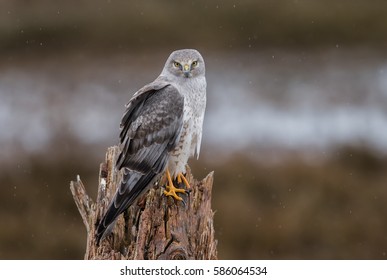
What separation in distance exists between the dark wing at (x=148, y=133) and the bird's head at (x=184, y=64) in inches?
5.0

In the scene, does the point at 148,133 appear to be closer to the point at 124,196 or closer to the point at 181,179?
the point at 181,179

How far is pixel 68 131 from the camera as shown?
9.84m

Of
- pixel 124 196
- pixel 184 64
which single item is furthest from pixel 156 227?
pixel 184 64

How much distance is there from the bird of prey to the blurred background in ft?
8.44

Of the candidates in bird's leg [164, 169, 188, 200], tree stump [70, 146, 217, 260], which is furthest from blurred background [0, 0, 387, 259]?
tree stump [70, 146, 217, 260]

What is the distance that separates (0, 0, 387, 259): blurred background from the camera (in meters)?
8.21

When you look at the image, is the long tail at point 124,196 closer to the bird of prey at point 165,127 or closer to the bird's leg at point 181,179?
the bird of prey at point 165,127

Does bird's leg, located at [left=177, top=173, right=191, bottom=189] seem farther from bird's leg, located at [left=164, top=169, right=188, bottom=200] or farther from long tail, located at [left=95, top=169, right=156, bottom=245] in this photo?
long tail, located at [left=95, top=169, right=156, bottom=245]

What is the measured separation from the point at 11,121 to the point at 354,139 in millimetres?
3950

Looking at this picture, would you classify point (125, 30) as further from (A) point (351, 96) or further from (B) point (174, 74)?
(B) point (174, 74)

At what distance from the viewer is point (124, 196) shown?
192 inches

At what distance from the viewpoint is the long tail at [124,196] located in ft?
15.7

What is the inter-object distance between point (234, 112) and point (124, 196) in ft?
18.8

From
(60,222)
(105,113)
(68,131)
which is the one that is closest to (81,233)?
(60,222)
